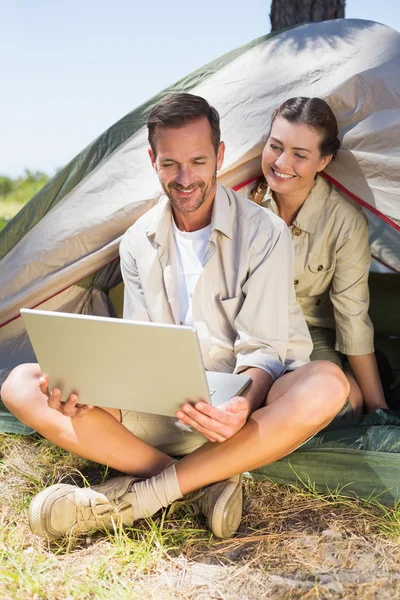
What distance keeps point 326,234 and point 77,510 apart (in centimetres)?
108

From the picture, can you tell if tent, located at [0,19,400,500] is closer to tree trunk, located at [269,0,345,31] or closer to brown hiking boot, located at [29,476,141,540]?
tree trunk, located at [269,0,345,31]

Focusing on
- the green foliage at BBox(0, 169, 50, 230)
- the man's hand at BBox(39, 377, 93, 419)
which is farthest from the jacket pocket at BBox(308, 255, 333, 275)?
the green foliage at BBox(0, 169, 50, 230)

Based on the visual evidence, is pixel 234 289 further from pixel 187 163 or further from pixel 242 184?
pixel 242 184

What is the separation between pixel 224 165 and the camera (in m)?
2.31

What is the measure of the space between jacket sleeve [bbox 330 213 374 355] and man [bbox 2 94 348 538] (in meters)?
0.34

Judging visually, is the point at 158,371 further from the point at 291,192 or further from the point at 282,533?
the point at 291,192

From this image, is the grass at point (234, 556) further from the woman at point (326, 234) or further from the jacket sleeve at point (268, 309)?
the woman at point (326, 234)

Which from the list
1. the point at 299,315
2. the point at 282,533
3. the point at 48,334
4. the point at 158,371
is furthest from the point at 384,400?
the point at 48,334

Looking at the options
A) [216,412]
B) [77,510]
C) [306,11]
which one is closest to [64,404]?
[77,510]

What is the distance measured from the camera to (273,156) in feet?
7.34

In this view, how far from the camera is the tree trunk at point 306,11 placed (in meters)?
3.04

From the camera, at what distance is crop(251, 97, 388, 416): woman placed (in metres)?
2.23

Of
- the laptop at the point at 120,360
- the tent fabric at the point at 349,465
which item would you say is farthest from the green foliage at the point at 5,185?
the laptop at the point at 120,360

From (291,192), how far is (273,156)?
0.12m
